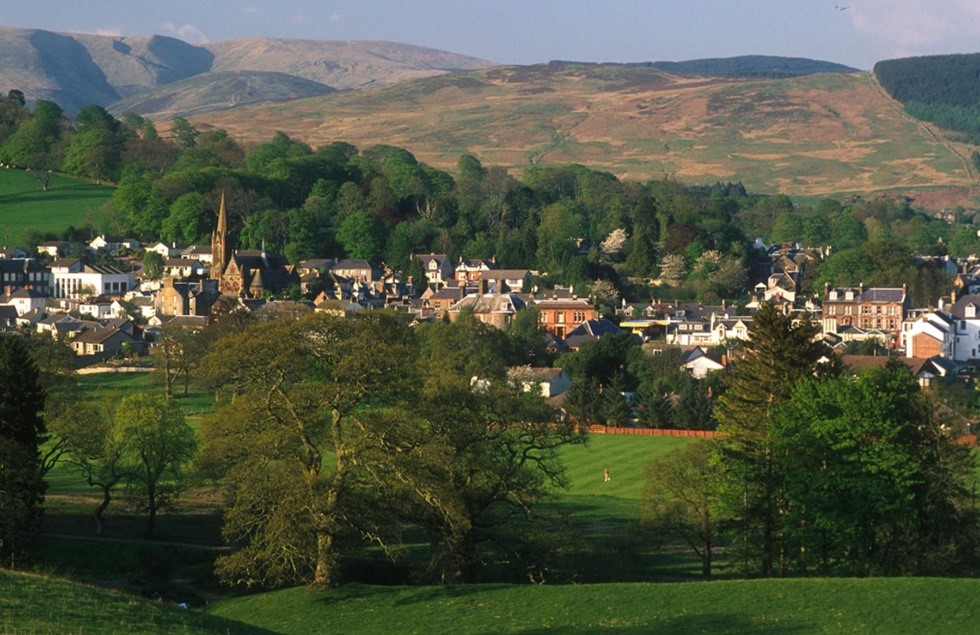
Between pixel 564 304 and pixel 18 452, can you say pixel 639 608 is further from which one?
pixel 564 304

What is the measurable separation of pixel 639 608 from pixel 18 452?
551 inches

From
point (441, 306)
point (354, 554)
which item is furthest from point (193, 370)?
point (354, 554)

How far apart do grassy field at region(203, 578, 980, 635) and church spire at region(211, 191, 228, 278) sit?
7712 cm

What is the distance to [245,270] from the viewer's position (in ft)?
335

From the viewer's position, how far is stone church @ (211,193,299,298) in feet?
329

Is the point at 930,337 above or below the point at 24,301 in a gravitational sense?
above

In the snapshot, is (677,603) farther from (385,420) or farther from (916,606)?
(385,420)

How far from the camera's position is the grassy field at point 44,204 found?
12081 cm

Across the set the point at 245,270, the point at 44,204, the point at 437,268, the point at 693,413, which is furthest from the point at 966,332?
the point at 44,204

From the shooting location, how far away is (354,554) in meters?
31.5

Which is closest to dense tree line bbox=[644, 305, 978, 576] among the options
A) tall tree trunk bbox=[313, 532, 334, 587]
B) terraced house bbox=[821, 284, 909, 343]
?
tall tree trunk bbox=[313, 532, 334, 587]

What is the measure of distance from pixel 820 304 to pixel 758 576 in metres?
68.4

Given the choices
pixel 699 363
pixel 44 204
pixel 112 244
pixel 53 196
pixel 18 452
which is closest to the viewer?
pixel 18 452

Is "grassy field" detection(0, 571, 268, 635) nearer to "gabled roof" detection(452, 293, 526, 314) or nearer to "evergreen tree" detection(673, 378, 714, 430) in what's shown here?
"evergreen tree" detection(673, 378, 714, 430)
